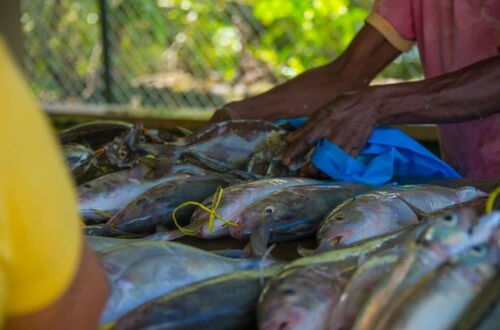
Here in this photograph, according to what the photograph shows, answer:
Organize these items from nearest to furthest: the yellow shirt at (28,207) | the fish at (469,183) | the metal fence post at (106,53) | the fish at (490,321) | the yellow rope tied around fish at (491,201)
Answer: the yellow shirt at (28,207), the fish at (490,321), the yellow rope tied around fish at (491,201), the fish at (469,183), the metal fence post at (106,53)

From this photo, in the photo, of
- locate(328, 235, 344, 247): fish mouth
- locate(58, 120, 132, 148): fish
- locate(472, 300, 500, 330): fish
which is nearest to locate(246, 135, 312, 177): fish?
locate(328, 235, 344, 247): fish mouth

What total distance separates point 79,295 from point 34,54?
27.1 feet

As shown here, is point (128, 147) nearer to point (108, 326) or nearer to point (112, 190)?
point (112, 190)

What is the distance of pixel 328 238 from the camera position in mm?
2131

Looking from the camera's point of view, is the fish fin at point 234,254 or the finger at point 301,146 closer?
the fish fin at point 234,254

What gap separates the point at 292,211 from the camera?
8.04ft

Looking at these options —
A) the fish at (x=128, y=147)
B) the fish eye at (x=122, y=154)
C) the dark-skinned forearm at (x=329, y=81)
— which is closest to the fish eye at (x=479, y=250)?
the fish at (x=128, y=147)

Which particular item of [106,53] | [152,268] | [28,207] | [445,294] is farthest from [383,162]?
[106,53]

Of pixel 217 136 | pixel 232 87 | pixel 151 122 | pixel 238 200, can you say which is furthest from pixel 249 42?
pixel 238 200

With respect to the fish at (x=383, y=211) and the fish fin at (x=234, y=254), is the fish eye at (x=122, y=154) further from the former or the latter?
the fish fin at (x=234, y=254)

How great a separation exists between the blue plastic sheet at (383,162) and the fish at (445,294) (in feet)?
4.68

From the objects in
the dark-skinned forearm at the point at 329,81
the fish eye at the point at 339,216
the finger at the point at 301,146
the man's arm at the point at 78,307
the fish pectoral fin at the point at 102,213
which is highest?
the man's arm at the point at 78,307

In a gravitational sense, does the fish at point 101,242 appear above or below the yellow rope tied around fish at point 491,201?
above

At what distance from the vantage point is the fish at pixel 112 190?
9.12 feet
